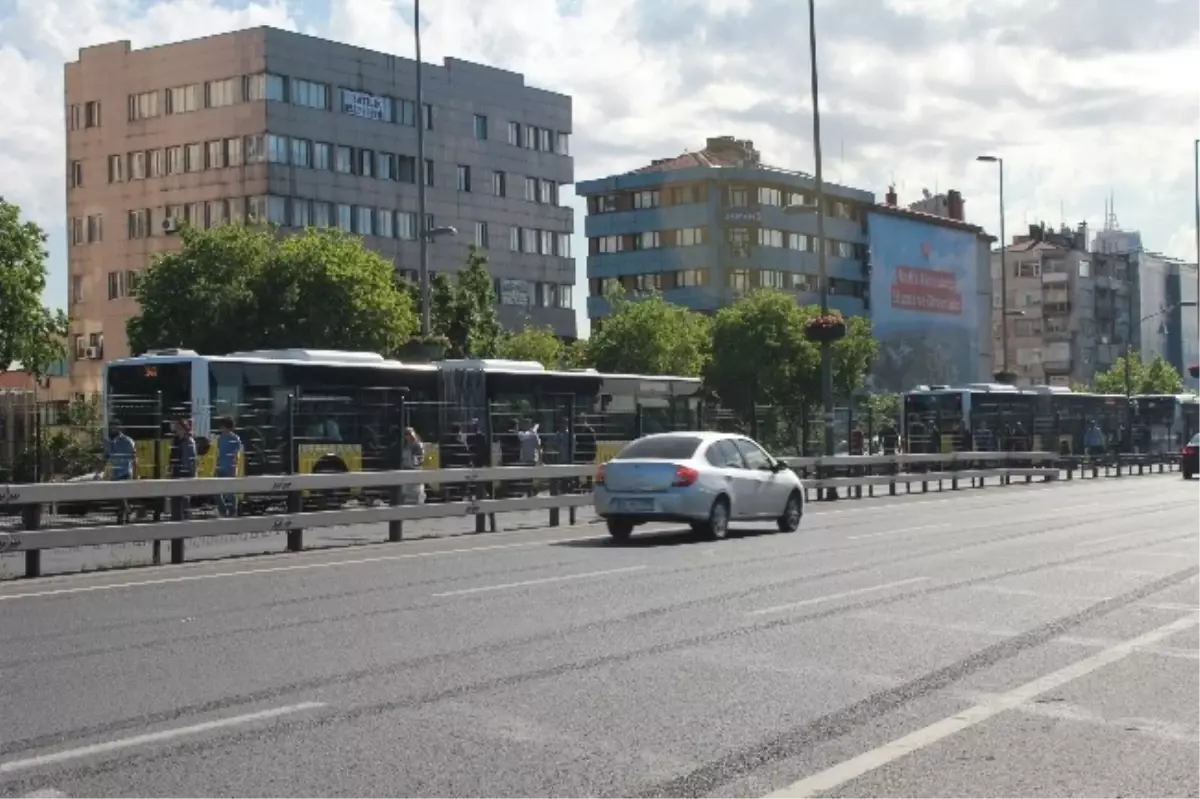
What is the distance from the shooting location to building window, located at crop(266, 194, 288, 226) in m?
80.2

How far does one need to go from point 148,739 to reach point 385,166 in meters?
80.5

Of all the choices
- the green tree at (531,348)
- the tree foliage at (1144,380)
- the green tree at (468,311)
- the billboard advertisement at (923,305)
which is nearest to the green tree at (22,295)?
the green tree at (468,311)

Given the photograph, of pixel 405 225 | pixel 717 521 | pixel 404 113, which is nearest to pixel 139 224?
pixel 405 225

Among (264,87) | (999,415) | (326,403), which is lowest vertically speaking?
(999,415)

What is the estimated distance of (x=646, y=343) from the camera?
3039 inches

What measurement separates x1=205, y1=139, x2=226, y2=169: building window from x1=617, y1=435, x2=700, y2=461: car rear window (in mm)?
61564

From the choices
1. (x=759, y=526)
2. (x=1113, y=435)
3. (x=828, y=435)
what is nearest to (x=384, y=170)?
(x=1113, y=435)

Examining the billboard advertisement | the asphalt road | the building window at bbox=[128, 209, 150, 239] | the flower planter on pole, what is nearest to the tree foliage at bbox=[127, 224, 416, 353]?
the flower planter on pole

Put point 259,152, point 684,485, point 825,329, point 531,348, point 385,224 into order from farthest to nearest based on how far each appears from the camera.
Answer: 1. point 385,224
2. point 259,152
3. point 531,348
4. point 825,329
5. point 684,485

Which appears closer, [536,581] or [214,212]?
[536,581]

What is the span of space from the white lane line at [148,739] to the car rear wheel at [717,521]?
47.5 feet

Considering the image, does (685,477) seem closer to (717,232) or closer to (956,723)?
(956,723)

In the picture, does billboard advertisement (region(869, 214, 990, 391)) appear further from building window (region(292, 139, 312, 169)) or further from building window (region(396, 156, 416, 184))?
building window (region(292, 139, 312, 169))

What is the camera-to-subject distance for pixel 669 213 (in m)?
115
